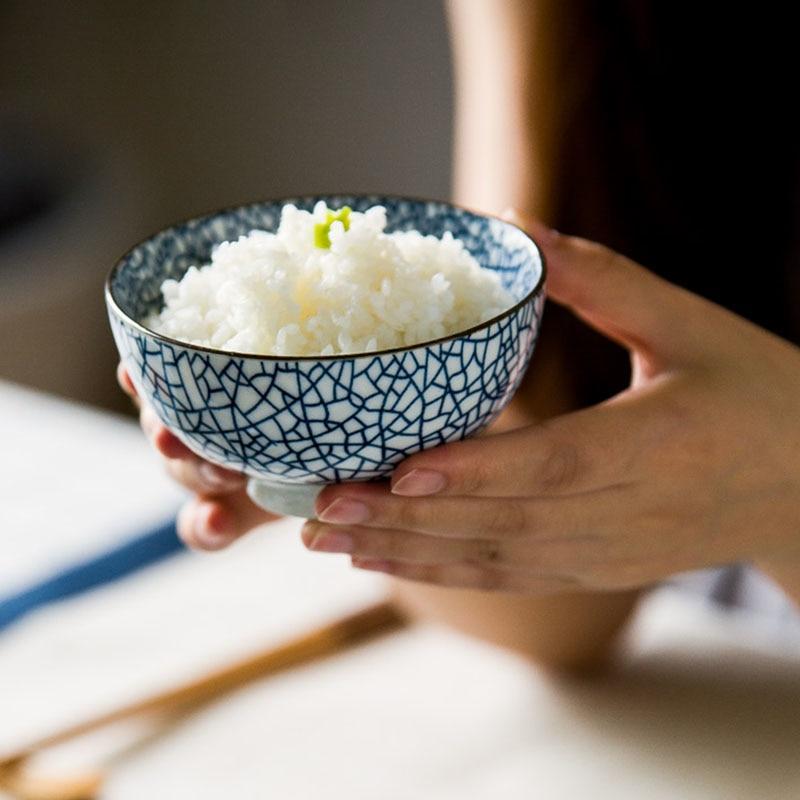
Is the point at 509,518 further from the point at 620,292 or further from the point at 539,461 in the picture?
the point at 620,292

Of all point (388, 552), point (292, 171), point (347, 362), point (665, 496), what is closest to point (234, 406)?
point (347, 362)

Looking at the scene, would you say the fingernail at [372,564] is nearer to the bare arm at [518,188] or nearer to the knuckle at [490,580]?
the knuckle at [490,580]

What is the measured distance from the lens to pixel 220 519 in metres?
0.90

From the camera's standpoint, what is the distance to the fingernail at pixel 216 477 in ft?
2.66

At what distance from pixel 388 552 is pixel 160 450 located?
200mm

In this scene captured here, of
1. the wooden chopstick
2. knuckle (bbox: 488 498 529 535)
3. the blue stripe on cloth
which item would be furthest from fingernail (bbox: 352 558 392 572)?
the blue stripe on cloth

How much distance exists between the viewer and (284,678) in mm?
993

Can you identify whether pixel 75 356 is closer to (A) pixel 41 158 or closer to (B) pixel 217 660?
(A) pixel 41 158

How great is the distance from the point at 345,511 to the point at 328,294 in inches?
5.4

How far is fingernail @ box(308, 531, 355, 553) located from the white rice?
14 centimetres

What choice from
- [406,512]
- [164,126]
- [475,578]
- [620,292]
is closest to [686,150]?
[620,292]

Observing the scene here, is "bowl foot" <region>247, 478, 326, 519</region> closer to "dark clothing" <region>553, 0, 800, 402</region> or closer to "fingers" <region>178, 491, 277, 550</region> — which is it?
"fingers" <region>178, 491, 277, 550</region>

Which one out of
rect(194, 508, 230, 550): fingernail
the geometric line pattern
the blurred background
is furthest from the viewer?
the blurred background

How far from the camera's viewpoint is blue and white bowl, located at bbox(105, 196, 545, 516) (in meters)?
0.59
